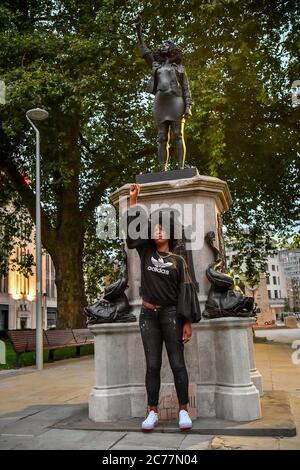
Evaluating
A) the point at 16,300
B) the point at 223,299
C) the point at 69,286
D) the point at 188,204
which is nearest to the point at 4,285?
the point at 16,300

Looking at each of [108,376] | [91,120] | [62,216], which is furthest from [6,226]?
[108,376]

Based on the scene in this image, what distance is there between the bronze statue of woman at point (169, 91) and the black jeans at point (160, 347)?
263 centimetres

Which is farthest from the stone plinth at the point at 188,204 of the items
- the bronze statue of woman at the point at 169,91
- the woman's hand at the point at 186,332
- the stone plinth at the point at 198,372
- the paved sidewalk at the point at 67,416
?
the paved sidewalk at the point at 67,416

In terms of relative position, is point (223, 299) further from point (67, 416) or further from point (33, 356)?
point (33, 356)

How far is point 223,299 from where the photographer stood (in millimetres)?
5777

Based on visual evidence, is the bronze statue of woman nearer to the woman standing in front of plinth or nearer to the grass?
the woman standing in front of plinth

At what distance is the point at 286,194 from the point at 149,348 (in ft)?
59.4

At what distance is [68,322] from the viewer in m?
19.3

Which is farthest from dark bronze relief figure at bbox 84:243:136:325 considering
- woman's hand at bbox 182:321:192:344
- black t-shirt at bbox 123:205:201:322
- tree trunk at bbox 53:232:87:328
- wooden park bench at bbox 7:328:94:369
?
tree trunk at bbox 53:232:87:328

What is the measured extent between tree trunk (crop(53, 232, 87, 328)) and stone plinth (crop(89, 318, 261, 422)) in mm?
13679

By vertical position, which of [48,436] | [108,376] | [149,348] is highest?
[149,348]
